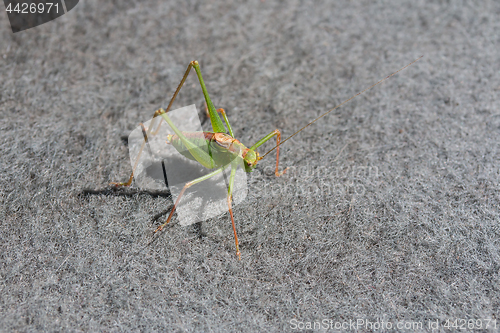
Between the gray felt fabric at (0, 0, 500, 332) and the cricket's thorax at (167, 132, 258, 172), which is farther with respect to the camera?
the cricket's thorax at (167, 132, 258, 172)

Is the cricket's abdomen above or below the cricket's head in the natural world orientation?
above

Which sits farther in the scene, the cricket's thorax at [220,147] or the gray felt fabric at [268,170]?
the cricket's thorax at [220,147]

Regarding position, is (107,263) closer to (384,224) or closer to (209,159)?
(209,159)

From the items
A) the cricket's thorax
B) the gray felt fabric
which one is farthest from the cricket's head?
the gray felt fabric

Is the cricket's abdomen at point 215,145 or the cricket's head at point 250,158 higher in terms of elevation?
the cricket's abdomen at point 215,145

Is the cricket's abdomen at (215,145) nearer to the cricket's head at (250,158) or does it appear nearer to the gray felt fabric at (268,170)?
the cricket's head at (250,158)

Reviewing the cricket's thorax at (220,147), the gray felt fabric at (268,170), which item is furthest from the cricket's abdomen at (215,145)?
the gray felt fabric at (268,170)

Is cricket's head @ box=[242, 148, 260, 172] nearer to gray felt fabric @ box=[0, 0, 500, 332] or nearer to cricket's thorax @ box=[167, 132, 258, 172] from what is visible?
cricket's thorax @ box=[167, 132, 258, 172]
